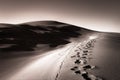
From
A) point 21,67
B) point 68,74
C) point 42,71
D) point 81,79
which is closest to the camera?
point 81,79

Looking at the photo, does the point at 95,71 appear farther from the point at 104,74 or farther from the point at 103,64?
the point at 103,64

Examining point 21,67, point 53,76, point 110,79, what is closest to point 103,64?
point 110,79

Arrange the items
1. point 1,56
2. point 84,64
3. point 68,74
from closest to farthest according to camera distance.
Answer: point 68,74 → point 84,64 → point 1,56

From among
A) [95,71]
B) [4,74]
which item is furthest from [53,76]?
[4,74]

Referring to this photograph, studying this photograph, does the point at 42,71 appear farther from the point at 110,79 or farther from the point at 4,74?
the point at 110,79

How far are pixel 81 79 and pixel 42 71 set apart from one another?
139 centimetres

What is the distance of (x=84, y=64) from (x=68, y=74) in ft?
3.57

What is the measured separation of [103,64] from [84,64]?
0.66 m

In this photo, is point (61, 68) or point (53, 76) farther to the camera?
point (61, 68)

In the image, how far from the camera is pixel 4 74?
571 cm

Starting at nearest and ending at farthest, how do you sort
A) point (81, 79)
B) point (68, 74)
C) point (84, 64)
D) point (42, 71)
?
point (81, 79) < point (68, 74) < point (42, 71) < point (84, 64)

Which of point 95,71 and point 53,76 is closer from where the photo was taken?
point 53,76

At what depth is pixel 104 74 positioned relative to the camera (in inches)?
203

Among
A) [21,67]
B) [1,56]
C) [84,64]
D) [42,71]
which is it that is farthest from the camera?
[1,56]
